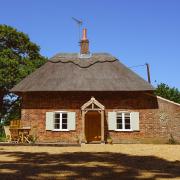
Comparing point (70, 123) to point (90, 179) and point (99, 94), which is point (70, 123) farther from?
point (90, 179)

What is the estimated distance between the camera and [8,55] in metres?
35.5

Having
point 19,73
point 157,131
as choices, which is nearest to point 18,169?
point 157,131

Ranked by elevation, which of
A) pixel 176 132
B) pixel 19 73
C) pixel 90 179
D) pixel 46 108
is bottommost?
pixel 90 179

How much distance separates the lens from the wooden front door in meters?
25.2

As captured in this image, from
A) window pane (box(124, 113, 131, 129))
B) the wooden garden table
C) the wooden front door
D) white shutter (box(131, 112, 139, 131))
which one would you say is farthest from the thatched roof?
the wooden garden table

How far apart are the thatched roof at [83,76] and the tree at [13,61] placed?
7.63m

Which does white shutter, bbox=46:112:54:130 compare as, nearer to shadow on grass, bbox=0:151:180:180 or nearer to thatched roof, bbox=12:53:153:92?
thatched roof, bbox=12:53:153:92

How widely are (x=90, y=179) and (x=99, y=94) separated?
1648 cm

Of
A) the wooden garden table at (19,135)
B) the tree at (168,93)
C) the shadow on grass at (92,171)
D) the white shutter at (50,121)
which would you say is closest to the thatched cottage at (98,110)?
the white shutter at (50,121)

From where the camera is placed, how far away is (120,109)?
24.4 metres

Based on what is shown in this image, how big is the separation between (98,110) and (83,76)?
322 cm

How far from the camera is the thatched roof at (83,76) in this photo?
79.9 feet

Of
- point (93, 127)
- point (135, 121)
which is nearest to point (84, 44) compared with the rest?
point (93, 127)

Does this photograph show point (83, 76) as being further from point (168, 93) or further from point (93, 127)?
point (168, 93)
